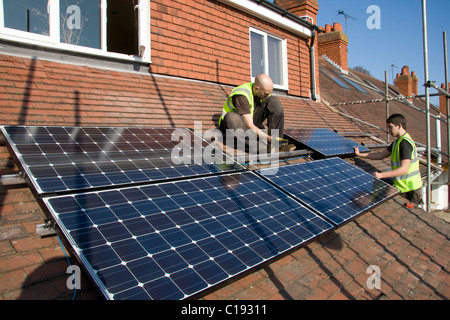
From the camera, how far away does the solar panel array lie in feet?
7.04

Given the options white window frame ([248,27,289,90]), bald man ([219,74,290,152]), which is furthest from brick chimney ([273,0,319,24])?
bald man ([219,74,290,152])

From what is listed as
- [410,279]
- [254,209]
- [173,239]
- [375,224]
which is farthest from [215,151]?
[410,279]

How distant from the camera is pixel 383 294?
290 cm

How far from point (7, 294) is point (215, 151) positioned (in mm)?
3013

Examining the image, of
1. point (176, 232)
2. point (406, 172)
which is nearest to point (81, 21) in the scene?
point (176, 232)

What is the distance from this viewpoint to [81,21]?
6.96 metres

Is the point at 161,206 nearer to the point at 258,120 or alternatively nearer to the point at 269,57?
the point at 258,120

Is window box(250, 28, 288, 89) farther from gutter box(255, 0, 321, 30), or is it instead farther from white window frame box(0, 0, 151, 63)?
white window frame box(0, 0, 151, 63)

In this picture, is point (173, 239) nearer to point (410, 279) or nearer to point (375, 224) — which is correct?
point (410, 279)

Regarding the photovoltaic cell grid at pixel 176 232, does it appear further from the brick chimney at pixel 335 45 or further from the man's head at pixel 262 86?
the brick chimney at pixel 335 45

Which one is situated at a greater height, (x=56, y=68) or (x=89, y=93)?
(x=56, y=68)

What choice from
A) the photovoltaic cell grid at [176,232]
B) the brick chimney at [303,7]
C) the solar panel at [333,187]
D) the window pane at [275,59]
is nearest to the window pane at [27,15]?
the photovoltaic cell grid at [176,232]

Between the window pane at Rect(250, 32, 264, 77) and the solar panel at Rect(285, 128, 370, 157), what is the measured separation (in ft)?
9.25

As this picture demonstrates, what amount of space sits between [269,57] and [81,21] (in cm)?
543
